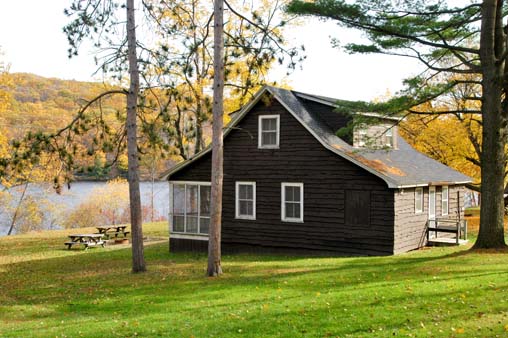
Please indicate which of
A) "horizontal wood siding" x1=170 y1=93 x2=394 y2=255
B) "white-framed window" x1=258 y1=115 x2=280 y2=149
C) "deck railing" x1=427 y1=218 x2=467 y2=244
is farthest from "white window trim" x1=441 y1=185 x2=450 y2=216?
"white-framed window" x1=258 y1=115 x2=280 y2=149

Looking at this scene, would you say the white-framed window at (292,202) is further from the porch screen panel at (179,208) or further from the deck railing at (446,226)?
the deck railing at (446,226)

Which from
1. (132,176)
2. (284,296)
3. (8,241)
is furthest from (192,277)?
(8,241)

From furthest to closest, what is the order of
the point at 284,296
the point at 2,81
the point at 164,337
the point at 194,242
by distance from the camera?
the point at 2,81
the point at 194,242
the point at 284,296
the point at 164,337

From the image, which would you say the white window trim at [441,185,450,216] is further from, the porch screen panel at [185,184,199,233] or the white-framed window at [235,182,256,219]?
the porch screen panel at [185,184,199,233]

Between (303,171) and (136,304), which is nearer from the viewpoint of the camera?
(136,304)

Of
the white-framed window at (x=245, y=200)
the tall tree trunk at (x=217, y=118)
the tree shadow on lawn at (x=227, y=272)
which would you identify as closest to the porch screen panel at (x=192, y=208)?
the white-framed window at (x=245, y=200)

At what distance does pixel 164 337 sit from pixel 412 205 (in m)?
14.8

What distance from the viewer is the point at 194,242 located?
24.8 meters

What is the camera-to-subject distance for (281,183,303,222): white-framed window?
2214 cm

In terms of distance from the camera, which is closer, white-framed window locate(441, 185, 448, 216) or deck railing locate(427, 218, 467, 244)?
deck railing locate(427, 218, 467, 244)

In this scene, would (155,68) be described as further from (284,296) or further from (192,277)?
(284,296)

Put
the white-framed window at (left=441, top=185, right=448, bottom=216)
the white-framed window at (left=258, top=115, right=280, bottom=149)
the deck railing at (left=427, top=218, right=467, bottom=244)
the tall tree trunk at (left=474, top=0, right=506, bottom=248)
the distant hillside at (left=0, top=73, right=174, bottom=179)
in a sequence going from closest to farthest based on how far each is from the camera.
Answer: the tall tree trunk at (left=474, top=0, right=506, bottom=248) → the white-framed window at (left=258, top=115, right=280, bottom=149) → the deck railing at (left=427, top=218, right=467, bottom=244) → the white-framed window at (left=441, top=185, right=448, bottom=216) → the distant hillside at (left=0, top=73, right=174, bottom=179)

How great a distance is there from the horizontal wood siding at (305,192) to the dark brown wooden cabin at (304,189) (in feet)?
0.12

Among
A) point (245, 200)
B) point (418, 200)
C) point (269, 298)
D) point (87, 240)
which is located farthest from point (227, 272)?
point (87, 240)
